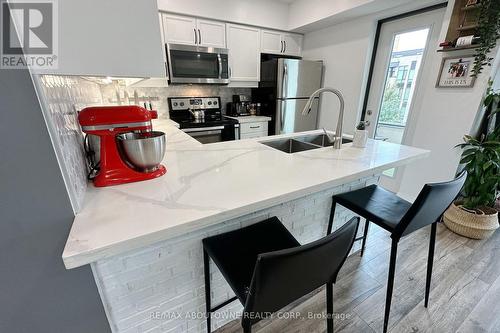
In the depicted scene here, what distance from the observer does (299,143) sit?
6.08 ft

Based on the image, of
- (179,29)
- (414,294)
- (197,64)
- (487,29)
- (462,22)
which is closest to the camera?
(414,294)

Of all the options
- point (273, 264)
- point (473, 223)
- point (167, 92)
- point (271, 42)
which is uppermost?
point (271, 42)

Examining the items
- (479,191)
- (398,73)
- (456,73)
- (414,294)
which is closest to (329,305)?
(414,294)

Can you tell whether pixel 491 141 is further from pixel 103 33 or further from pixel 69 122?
pixel 69 122

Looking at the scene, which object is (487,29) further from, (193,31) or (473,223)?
(193,31)

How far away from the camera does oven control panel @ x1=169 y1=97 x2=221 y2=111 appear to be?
3.28m

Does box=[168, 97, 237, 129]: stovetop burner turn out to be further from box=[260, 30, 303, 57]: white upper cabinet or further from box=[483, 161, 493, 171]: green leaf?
box=[483, 161, 493, 171]: green leaf

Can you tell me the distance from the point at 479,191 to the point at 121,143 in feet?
9.65

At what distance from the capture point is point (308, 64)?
10.9 feet

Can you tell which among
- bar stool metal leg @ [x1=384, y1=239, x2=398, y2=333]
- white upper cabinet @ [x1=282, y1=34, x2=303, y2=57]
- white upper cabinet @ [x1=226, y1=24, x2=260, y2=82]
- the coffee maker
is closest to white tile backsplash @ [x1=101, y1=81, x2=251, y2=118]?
the coffee maker

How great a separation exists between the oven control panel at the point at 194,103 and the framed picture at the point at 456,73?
2899 millimetres

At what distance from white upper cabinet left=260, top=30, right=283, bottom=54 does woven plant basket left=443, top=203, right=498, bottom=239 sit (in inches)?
127

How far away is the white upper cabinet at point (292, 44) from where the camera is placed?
3615 millimetres

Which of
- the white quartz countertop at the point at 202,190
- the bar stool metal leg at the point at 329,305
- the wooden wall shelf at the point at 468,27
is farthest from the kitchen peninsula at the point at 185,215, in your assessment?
the wooden wall shelf at the point at 468,27
